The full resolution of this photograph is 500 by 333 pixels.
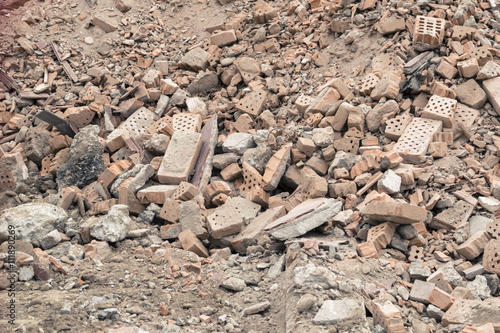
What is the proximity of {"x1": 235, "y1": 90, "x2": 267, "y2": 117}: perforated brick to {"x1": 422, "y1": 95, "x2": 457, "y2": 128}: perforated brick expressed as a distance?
2.83 m

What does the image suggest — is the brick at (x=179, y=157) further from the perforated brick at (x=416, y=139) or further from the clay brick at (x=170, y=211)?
the perforated brick at (x=416, y=139)

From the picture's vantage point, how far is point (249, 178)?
7.60 meters

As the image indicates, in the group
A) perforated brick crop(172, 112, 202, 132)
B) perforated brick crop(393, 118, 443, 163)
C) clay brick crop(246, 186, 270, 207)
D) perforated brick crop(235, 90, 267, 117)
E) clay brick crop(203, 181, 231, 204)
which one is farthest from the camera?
perforated brick crop(235, 90, 267, 117)

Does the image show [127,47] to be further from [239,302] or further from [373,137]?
[239,302]

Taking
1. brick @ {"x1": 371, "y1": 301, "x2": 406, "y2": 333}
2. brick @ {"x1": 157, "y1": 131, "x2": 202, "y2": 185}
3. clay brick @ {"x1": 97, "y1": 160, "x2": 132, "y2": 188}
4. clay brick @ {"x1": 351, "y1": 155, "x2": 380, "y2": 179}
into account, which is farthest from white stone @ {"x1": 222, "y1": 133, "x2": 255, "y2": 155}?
brick @ {"x1": 371, "y1": 301, "x2": 406, "y2": 333}

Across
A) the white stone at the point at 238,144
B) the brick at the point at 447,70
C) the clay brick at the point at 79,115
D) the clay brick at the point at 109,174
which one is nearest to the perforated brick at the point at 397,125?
the brick at the point at 447,70

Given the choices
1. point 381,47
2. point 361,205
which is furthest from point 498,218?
point 381,47

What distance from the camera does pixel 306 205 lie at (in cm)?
642

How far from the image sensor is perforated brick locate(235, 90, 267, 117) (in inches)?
350

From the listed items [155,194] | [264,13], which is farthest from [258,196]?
[264,13]

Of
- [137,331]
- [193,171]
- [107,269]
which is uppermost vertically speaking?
[137,331]

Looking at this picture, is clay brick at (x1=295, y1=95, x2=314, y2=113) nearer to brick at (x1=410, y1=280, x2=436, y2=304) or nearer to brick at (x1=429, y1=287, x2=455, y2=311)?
brick at (x1=410, y1=280, x2=436, y2=304)

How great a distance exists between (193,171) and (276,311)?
11.8ft

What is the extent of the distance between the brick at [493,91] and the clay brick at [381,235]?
293 cm
